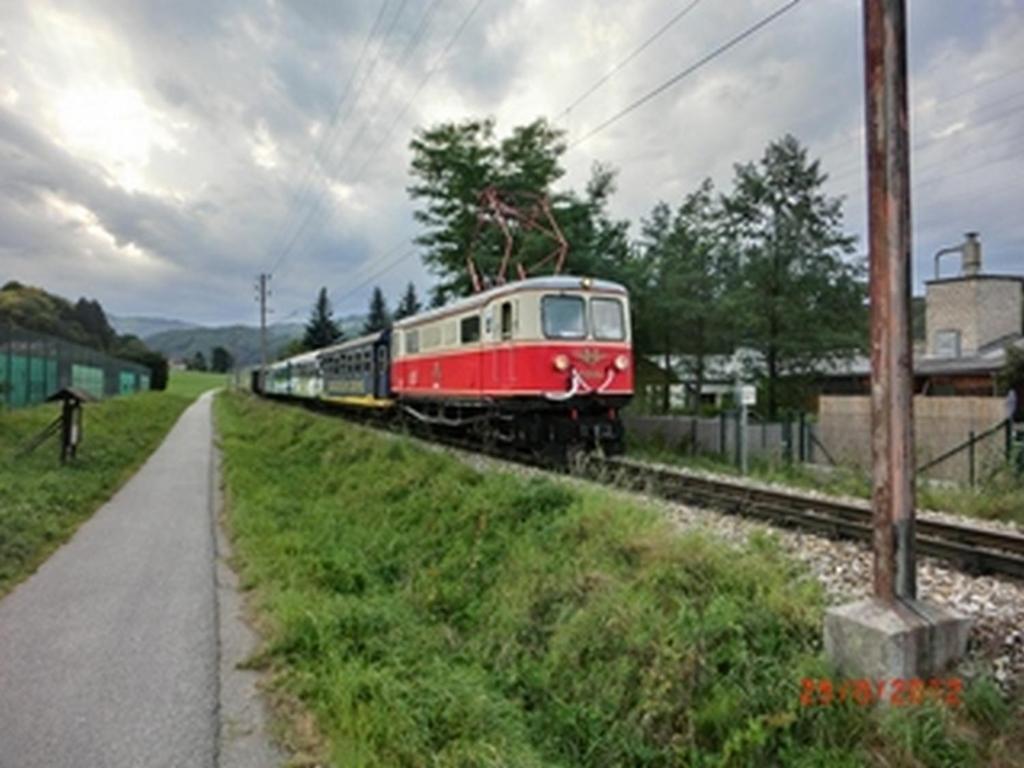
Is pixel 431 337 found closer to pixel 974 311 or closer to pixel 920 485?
pixel 920 485

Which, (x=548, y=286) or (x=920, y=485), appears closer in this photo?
(x=920, y=485)

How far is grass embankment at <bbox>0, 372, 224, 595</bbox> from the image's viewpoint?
25.2ft

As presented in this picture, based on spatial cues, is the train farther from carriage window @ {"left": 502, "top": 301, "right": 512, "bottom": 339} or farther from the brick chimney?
the brick chimney

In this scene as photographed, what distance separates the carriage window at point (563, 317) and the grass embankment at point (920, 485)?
378 cm

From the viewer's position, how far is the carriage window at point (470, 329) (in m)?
13.9

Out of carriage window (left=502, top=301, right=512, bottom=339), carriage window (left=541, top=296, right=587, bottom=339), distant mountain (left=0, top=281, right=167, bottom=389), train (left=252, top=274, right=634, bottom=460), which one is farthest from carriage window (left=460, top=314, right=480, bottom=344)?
distant mountain (left=0, top=281, right=167, bottom=389)

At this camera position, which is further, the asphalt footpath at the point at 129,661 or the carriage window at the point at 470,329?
the carriage window at the point at 470,329

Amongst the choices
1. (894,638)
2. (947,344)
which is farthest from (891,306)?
(947,344)

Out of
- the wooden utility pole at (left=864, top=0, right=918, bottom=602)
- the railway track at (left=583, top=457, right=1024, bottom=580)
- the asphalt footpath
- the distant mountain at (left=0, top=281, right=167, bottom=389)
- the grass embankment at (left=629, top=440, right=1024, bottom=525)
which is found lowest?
the asphalt footpath

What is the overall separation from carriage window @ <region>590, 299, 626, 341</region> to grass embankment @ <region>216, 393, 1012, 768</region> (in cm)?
509

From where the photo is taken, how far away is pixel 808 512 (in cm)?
827

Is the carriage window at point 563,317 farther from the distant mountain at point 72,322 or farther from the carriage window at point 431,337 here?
the distant mountain at point 72,322

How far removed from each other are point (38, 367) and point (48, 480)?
53.8ft

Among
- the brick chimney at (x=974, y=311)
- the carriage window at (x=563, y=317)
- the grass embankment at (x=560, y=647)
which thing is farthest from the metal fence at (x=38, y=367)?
the brick chimney at (x=974, y=311)
